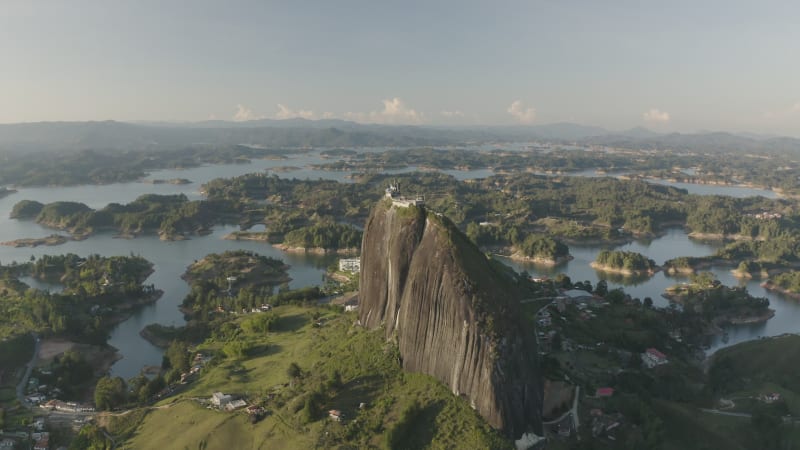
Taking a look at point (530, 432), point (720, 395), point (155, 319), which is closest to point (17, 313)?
point (155, 319)

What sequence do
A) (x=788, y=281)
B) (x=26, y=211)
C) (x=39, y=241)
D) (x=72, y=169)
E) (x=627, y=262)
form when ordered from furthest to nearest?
(x=72, y=169)
(x=26, y=211)
(x=39, y=241)
(x=627, y=262)
(x=788, y=281)

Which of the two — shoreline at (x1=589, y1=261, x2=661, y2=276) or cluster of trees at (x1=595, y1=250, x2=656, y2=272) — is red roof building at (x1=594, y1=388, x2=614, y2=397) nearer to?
shoreline at (x1=589, y1=261, x2=661, y2=276)

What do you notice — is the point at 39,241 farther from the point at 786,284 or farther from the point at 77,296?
the point at 786,284

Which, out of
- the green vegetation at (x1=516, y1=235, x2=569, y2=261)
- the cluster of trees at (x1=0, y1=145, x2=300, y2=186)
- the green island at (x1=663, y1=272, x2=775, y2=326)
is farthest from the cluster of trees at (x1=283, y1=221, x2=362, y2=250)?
the cluster of trees at (x1=0, y1=145, x2=300, y2=186)

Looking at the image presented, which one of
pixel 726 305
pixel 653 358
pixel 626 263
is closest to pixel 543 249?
pixel 626 263

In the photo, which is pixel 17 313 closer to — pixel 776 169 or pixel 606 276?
pixel 606 276

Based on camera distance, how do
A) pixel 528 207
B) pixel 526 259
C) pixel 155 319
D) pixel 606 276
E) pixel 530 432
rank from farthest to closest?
1. pixel 528 207
2. pixel 526 259
3. pixel 606 276
4. pixel 155 319
5. pixel 530 432
